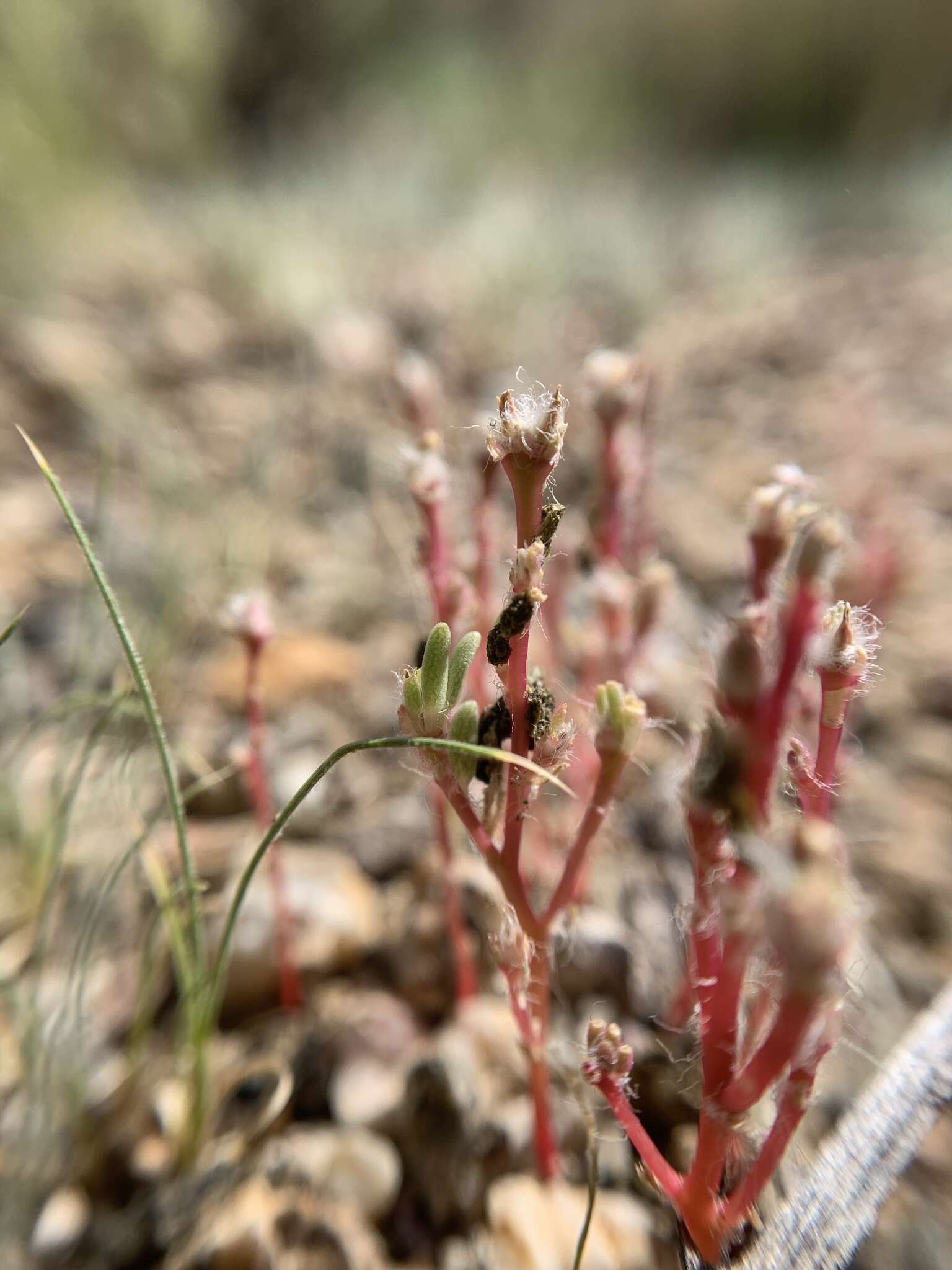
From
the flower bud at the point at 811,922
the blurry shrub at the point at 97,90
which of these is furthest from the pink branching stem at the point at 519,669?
the blurry shrub at the point at 97,90

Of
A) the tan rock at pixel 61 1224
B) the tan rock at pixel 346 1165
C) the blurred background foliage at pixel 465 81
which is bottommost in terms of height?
the tan rock at pixel 61 1224

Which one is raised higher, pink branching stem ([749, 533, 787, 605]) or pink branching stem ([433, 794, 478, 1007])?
pink branching stem ([749, 533, 787, 605])

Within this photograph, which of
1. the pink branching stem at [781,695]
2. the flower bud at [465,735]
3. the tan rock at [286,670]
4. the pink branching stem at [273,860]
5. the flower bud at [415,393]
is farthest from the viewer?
the tan rock at [286,670]

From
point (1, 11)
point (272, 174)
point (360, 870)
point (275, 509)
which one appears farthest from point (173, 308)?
point (272, 174)

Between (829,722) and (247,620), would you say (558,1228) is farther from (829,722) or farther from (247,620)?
(247,620)

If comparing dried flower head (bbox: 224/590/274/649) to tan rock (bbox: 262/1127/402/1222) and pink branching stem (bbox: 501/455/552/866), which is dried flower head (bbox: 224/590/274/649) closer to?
pink branching stem (bbox: 501/455/552/866)

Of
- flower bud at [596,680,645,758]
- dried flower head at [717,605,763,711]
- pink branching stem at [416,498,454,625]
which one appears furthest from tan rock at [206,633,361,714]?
dried flower head at [717,605,763,711]

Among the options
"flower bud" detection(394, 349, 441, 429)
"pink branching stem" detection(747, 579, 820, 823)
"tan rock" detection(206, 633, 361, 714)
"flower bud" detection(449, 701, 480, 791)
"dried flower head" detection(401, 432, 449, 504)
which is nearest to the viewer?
"pink branching stem" detection(747, 579, 820, 823)

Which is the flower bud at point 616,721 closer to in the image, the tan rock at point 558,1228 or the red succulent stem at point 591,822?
the red succulent stem at point 591,822
